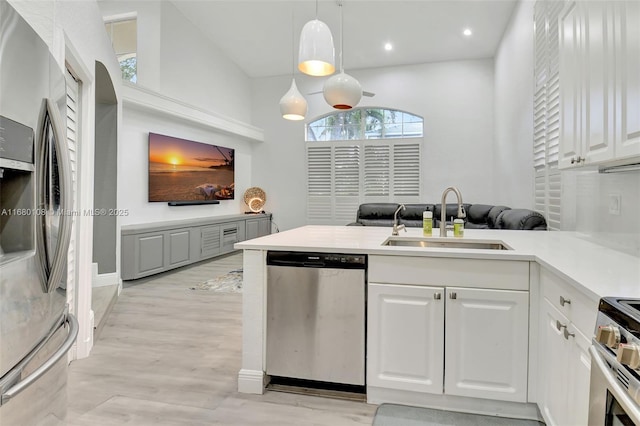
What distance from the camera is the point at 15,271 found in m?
1.00

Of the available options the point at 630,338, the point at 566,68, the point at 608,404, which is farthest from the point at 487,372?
the point at 566,68

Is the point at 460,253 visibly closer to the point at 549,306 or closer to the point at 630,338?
the point at 549,306

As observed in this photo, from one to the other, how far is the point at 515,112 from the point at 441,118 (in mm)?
2316

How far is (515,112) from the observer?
4836mm

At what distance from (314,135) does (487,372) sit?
21.5ft

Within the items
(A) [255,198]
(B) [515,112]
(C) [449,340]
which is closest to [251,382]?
(C) [449,340]

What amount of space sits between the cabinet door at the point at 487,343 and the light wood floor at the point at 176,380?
1.72ft

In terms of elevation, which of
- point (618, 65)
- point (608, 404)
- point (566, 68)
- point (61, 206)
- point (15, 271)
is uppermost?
point (566, 68)

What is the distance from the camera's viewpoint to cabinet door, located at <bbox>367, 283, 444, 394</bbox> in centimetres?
196

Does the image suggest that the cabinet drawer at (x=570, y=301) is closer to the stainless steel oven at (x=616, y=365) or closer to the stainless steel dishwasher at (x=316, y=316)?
the stainless steel oven at (x=616, y=365)

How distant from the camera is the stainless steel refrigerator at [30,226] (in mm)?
969

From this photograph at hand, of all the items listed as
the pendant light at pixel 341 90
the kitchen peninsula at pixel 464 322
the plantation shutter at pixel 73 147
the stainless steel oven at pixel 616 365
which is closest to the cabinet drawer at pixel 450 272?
the kitchen peninsula at pixel 464 322

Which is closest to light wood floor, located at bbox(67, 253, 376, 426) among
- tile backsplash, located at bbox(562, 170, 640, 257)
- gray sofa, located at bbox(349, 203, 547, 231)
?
tile backsplash, located at bbox(562, 170, 640, 257)

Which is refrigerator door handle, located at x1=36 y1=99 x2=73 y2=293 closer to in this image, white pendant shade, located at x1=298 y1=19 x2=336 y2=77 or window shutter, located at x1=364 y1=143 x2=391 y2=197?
white pendant shade, located at x1=298 y1=19 x2=336 y2=77
